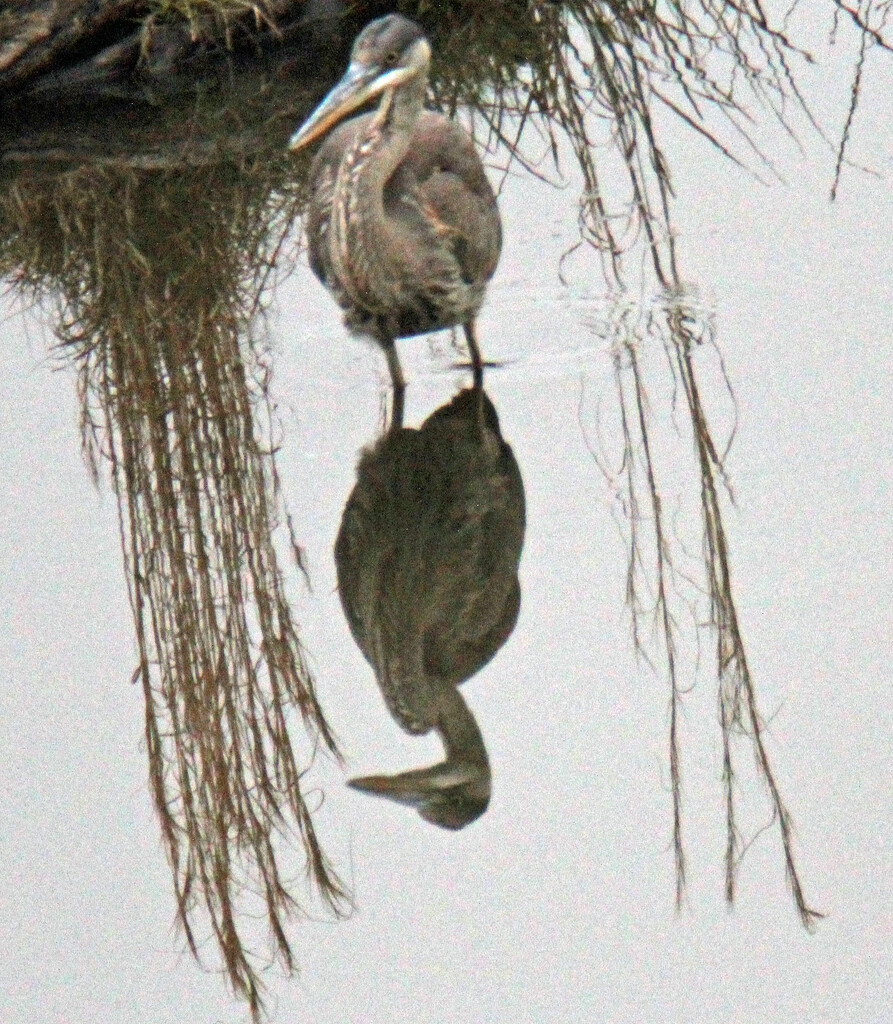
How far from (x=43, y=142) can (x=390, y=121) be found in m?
2.39

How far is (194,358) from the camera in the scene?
5648 millimetres

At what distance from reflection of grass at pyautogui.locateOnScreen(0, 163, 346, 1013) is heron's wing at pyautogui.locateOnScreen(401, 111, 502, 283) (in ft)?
2.14

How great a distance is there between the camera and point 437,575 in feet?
15.9

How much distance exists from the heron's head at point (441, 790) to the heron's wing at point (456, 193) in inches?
65.7

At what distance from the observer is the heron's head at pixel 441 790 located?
4.09 metres

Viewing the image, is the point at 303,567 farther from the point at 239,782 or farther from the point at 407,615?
the point at 239,782

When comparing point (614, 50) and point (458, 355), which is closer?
point (458, 355)

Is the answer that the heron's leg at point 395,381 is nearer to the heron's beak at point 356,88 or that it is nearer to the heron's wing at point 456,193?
the heron's wing at point 456,193

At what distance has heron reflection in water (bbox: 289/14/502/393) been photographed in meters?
5.16

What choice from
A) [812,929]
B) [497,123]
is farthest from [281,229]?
[812,929]

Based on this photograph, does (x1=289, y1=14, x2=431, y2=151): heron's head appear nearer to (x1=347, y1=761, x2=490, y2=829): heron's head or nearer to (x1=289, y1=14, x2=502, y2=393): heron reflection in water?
(x1=289, y1=14, x2=502, y2=393): heron reflection in water

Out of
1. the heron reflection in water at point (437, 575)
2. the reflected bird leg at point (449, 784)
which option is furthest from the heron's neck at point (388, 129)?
the reflected bird leg at point (449, 784)

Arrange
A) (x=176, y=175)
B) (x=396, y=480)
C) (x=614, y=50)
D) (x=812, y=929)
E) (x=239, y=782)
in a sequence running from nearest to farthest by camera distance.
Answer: (x=812, y=929), (x=239, y=782), (x=396, y=480), (x=176, y=175), (x=614, y=50)

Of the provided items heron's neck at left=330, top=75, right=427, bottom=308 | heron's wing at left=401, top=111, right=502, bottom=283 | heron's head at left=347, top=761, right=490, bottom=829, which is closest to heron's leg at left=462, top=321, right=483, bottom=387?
heron's wing at left=401, top=111, right=502, bottom=283
